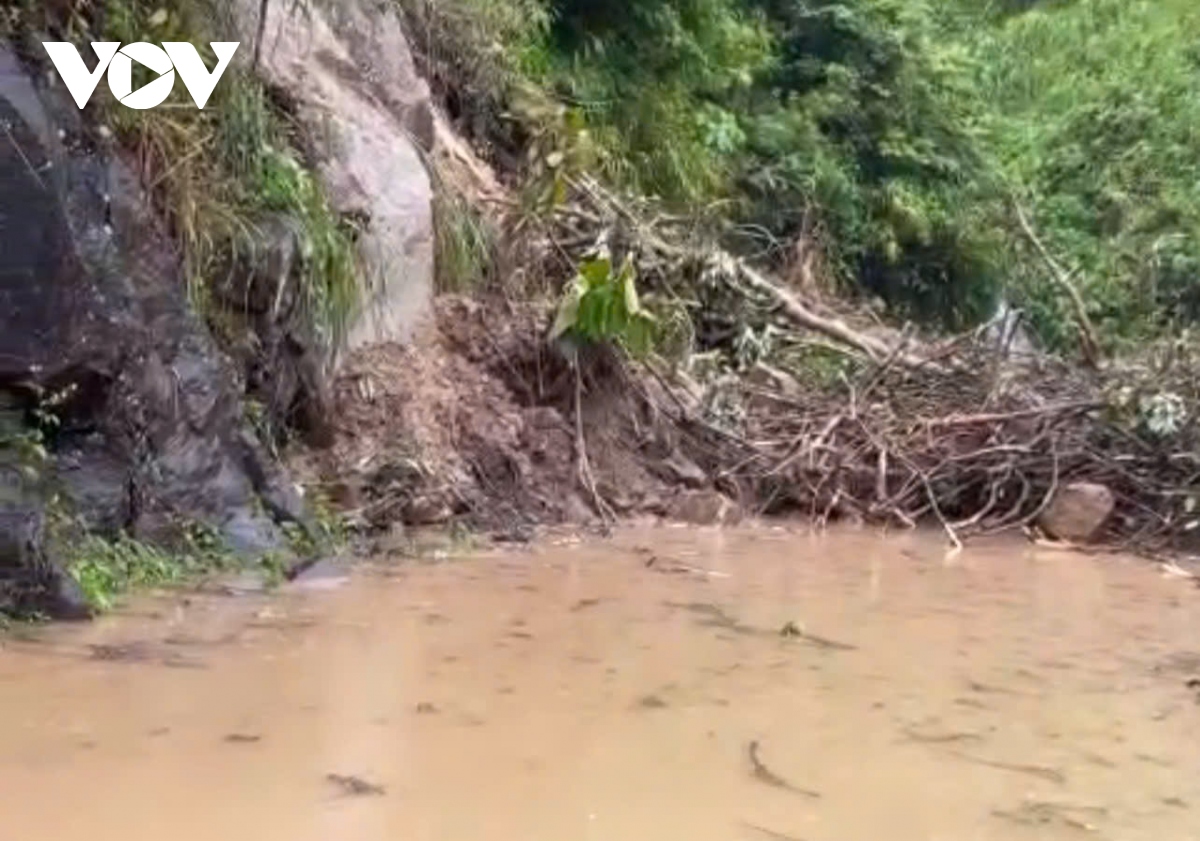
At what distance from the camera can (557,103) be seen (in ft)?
32.6

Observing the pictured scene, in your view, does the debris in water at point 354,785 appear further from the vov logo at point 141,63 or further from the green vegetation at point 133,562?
the vov logo at point 141,63

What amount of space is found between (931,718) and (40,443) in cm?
274

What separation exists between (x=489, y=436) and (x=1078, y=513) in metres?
2.68

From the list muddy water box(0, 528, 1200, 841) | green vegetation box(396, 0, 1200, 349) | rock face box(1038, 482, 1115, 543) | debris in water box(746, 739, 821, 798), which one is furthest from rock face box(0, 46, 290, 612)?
rock face box(1038, 482, 1115, 543)

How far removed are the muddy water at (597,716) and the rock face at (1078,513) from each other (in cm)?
185

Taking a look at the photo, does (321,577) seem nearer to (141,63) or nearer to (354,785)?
(141,63)

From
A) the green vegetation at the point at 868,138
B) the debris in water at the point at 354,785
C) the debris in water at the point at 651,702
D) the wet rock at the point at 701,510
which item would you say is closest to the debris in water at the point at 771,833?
the debris in water at the point at 354,785

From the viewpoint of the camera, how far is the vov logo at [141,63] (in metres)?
6.09

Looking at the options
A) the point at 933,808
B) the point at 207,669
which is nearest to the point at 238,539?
the point at 207,669

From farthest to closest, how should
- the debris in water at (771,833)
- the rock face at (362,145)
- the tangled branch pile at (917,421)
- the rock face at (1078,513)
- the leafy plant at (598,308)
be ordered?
the tangled branch pile at (917,421)
the rock face at (1078,513)
the leafy plant at (598,308)
the rock face at (362,145)
the debris in water at (771,833)

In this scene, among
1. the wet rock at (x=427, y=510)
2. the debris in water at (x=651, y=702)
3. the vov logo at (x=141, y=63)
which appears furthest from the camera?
the wet rock at (x=427, y=510)

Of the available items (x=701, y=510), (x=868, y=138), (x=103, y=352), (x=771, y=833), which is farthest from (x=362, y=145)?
(x=868, y=138)

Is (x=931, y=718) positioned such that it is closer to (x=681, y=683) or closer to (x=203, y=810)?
(x=681, y=683)

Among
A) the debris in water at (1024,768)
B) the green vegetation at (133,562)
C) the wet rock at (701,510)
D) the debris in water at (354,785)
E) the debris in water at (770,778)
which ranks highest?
the debris in water at (354,785)
